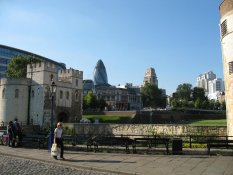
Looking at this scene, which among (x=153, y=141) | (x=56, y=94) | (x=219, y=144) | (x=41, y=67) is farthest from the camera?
(x=56, y=94)

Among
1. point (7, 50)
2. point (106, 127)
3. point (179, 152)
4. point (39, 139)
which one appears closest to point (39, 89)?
point (106, 127)

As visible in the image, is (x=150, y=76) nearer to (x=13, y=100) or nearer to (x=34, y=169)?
(x=13, y=100)

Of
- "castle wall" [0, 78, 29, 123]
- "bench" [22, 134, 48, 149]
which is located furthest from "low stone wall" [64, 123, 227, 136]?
"bench" [22, 134, 48, 149]

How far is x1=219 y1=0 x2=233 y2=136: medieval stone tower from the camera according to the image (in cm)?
2405

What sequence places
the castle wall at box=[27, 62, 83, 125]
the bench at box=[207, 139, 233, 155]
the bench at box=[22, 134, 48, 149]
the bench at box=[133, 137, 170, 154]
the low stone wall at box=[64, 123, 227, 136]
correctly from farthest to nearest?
the castle wall at box=[27, 62, 83, 125] < the low stone wall at box=[64, 123, 227, 136] < the bench at box=[22, 134, 48, 149] < the bench at box=[133, 137, 170, 154] < the bench at box=[207, 139, 233, 155]

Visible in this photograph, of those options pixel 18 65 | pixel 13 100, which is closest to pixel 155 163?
pixel 13 100

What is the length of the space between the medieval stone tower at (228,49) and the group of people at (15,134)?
15.5 meters

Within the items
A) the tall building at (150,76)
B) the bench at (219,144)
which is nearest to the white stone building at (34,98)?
the bench at (219,144)

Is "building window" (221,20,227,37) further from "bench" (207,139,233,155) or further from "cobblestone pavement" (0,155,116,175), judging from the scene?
"cobblestone pavement" (0,155,116,175)

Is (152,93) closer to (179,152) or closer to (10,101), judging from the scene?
(10,101)

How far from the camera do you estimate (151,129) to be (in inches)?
1531

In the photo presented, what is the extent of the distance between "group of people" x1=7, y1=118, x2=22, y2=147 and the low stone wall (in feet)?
64.8

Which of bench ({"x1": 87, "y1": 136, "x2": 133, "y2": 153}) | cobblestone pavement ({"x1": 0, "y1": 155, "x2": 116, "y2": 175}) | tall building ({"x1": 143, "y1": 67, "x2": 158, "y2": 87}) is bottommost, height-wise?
cobblestone pavement ({"x1": 0, "y1": 155, "x2": 116, "y2": 175})

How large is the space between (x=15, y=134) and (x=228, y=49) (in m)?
16.9
